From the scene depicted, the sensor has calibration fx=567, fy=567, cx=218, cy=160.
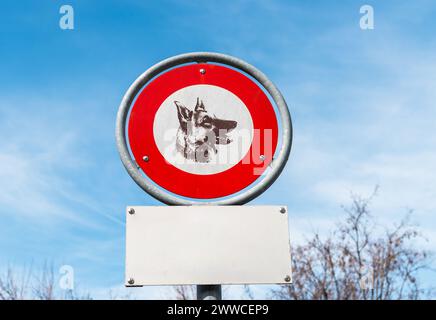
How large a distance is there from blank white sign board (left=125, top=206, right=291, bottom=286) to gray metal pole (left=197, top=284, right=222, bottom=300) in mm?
20

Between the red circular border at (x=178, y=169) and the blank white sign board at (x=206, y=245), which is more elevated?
the red circular border at (x=178, y=169)

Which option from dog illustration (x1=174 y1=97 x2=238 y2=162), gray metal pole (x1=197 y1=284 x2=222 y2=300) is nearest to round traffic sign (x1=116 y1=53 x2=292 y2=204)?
dog illustration (x1=174 y1=97 x2=238 y2=162)

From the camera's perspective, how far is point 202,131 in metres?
2.09

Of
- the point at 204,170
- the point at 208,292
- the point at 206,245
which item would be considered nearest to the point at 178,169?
the point at 204,170

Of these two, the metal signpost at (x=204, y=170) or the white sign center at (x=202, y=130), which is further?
the white sign center at (x=202, y=130)

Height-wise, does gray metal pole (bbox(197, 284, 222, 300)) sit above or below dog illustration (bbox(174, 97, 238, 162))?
below

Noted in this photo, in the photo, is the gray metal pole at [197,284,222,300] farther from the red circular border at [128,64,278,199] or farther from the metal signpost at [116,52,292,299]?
the red circular border at [128,64,278,199]

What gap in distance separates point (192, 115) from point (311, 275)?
15.0m

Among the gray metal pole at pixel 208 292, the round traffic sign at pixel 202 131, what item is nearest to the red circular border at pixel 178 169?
the round traffic sign at pixel 202 131

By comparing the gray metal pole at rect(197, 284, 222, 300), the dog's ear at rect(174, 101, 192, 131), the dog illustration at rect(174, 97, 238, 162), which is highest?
the dog's ear at rect(174, 101, 192, 131)

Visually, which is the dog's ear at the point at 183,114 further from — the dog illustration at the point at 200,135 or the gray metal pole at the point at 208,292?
the gray metal pole at the point at 208,292

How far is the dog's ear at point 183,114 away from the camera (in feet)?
6.93

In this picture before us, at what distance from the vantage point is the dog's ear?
2111mm
